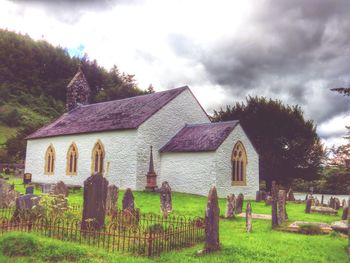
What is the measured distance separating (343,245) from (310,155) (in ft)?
90.2

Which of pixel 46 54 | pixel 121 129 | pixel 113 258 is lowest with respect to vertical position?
pixel 113 258

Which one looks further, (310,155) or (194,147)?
(310,155)

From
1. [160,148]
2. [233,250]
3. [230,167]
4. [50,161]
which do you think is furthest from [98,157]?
[233,250]

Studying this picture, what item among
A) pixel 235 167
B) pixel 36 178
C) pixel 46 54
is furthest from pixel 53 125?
pixel 46 54

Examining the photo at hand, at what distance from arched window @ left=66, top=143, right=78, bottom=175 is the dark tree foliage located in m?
18.4

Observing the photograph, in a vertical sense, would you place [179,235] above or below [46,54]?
below

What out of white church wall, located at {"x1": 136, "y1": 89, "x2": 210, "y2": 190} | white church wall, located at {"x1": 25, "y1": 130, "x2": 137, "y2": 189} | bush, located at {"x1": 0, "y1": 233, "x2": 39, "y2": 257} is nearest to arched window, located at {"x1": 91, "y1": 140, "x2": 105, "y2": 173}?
white church wall, located at {"x1": 25, "y1": 130, "x2": 137, "y2": 189}

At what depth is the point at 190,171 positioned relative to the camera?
26.3 m

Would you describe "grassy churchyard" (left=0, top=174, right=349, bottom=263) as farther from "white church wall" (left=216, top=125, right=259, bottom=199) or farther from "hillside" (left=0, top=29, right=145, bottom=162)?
"hillside" (left=0, top=29, right=145, bottom=162)

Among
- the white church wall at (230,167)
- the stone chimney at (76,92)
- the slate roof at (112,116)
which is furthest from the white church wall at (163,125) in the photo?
the stone chimney at (76,92)

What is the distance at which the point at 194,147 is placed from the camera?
26203 millimetres

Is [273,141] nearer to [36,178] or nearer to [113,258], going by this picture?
[36,178]

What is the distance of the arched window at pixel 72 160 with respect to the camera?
30.9 metres

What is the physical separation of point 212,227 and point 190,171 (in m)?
16.7
